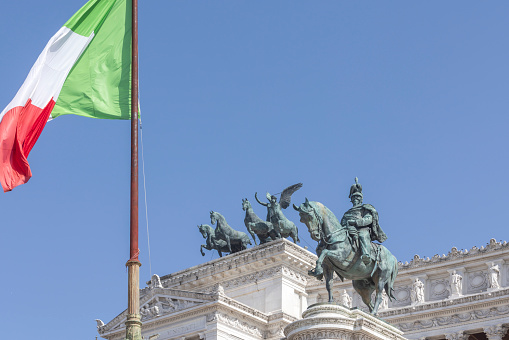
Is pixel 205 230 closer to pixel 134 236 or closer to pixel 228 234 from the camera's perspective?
pixel 228 234

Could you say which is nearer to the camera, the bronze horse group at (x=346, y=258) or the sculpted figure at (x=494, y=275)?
the bronze horse group at (x=346, y=258)

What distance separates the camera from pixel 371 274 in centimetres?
2562

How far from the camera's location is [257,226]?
53.7 metres

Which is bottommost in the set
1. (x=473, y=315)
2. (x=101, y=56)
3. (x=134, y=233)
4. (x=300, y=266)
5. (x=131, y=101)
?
(x=134, y=233)

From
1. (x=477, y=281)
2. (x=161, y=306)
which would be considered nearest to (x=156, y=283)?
(x=161, y=306)

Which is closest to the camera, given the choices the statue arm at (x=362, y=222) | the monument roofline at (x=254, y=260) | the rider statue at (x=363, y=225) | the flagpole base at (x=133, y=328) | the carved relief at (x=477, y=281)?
the flagpole base at (x=133, y=328)

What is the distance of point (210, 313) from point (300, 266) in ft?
20.9

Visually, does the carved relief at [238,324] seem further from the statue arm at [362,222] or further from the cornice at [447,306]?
the statue arm at [362,222]

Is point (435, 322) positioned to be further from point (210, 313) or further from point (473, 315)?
point (210, 313)

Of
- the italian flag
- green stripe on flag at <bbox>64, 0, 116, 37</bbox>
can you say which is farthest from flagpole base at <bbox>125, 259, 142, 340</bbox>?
green stripe on flag at <bbox>64, 0, 116, 37</bbox>

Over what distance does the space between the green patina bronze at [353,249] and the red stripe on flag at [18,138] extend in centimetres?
914

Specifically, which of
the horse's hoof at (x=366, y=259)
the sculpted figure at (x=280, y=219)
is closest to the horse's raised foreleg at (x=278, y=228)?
the sculpted figure at (x=280, y=219)

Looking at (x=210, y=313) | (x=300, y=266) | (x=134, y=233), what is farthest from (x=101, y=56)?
(x=300, y=266)

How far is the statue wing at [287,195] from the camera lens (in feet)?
177
